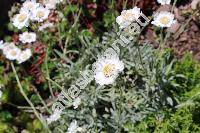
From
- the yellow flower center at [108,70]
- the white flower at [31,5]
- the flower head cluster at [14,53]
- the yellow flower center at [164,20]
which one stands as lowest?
the yellow flower center at [108,70]

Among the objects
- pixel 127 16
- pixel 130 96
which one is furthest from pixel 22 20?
pixel 130 96

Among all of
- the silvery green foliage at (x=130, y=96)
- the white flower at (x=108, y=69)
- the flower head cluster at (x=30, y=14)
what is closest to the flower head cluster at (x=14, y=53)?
the flower head cluster at (x=30, y=14)

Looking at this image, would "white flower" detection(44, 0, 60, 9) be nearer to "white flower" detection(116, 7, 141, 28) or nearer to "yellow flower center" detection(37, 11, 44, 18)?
"yellow flower center" detection(37, 11, 44, 18)

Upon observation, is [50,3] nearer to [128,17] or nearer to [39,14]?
[39,14]

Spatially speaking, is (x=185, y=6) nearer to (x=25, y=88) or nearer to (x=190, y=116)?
(x=190, y=116)

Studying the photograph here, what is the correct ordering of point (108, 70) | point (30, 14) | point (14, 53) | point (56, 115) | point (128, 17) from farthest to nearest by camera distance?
point (14, 53), point (56, 115), point (30, 14), point (128, 17), point (108, 70)

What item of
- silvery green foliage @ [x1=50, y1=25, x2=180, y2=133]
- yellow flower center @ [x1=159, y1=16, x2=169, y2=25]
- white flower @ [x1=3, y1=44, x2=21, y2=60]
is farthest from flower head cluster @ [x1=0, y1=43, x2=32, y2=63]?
yellow flower center @ [x1=159, y1=16, x2=169, y2=25]

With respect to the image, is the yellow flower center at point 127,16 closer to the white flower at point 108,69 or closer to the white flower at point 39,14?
the white flower at point 108,69

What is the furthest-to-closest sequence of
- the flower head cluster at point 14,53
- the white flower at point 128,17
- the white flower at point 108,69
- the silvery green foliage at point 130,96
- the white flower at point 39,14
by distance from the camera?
the flower head cluster at point 14,53, the silvery green foliage at point 130,96, the white flower at point 39,14, the white flower at point 128,17, the white flower at point 108,69
